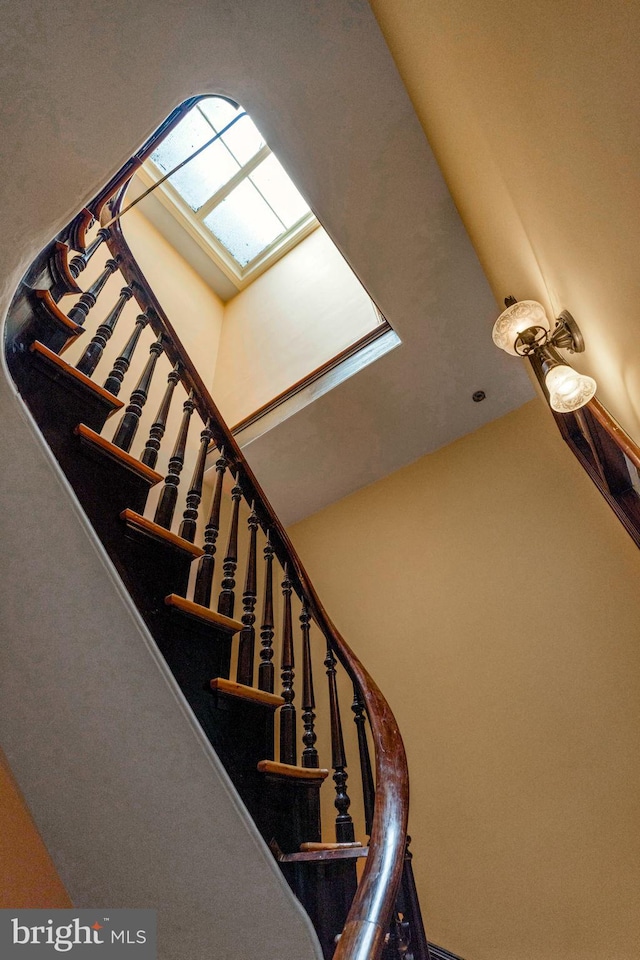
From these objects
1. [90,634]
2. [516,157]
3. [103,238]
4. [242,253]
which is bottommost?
[90,634]

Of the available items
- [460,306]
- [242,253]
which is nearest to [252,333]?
[242,253]

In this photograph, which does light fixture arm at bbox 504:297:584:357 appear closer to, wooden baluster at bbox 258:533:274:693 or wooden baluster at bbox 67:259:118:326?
wooden baluster at bbox 258:533:274:693

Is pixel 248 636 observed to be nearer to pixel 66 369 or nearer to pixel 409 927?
pixel 409 927

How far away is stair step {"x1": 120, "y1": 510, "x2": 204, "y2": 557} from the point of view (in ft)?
4.90

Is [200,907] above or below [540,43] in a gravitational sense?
below

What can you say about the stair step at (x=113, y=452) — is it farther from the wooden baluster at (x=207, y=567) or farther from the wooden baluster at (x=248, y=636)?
the wooden baluster at (x=248, y=636)

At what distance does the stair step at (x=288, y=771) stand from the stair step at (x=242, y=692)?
6.2 inches

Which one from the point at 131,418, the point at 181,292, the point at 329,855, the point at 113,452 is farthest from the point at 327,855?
the point at 181,292

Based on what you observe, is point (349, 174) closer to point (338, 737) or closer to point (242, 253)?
point (338, 737)

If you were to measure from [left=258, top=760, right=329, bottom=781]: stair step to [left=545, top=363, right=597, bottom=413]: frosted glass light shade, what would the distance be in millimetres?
1320

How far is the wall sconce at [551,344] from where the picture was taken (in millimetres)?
1630

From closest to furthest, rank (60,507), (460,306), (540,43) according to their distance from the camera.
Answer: (540,43)
(60,507)
(460,306)

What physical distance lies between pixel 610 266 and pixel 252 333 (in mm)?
3727

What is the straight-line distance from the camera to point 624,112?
2.90 feet
